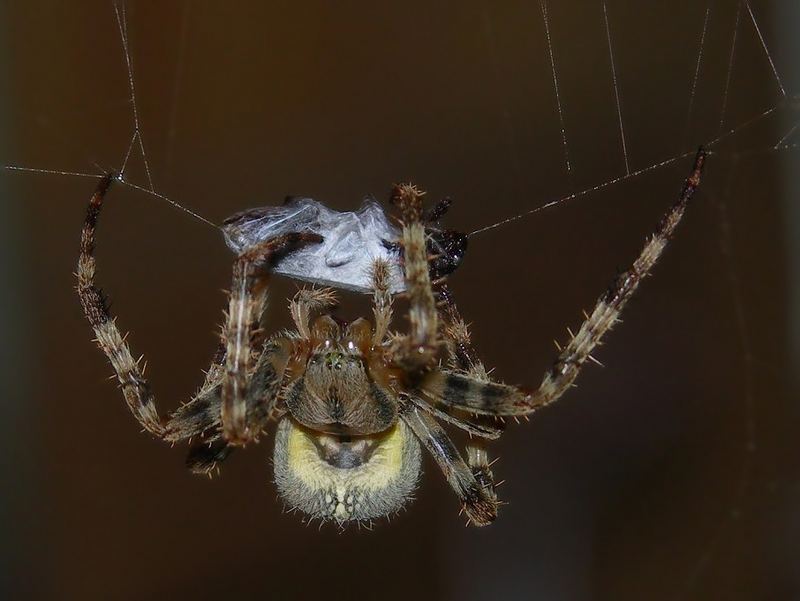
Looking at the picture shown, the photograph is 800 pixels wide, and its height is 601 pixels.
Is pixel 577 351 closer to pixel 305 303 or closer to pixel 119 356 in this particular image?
pixel 305 303

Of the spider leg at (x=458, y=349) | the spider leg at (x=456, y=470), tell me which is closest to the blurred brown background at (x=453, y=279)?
the spider leg at (x=456, y=470)

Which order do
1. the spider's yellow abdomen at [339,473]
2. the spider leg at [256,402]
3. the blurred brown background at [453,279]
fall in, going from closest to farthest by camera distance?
1. the spider leg at [256,402]
2. the spider's yellow abdomen at [339,473]
3. the blurred brown background at [453,279]

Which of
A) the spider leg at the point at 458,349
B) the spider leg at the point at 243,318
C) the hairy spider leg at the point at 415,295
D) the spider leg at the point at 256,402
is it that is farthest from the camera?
the spider leg at the point at 458,349

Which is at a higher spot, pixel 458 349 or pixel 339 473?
pixel 458 349

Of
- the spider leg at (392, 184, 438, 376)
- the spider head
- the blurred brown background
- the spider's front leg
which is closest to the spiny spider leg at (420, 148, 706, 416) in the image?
the spider head

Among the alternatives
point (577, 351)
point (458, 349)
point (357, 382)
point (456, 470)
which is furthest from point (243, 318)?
point (456, 470)

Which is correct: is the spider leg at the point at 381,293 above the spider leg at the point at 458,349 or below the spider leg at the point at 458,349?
above

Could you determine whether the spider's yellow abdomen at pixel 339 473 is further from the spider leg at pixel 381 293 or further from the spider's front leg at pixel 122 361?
the spider leg at pixel 381 293

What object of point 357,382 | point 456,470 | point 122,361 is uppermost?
point 122,361
